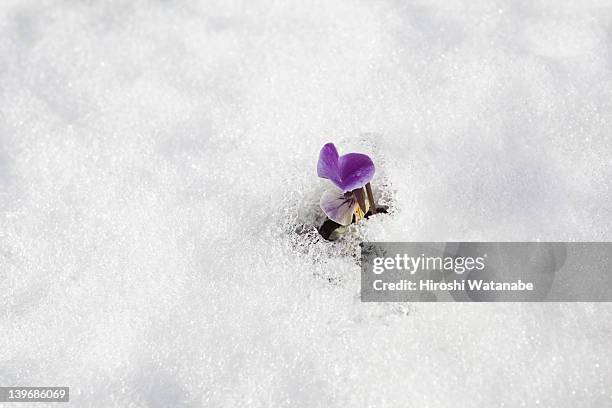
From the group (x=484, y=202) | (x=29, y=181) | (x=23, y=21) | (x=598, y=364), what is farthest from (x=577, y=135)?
(x=23, y=21)

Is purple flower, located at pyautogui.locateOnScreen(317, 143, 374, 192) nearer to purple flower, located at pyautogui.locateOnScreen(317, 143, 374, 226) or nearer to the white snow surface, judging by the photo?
purple flower, located at pyautogui.locateOnScreen(317, 143, 374, 226)

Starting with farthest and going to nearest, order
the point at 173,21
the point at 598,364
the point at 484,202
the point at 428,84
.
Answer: the point at 173,21 → the point at 428,84 → the point at 484,202 → the point at 598,364

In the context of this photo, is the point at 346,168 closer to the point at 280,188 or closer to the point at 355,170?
the point at 355,170

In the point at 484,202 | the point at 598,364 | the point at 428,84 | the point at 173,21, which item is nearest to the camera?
the point at 598,364

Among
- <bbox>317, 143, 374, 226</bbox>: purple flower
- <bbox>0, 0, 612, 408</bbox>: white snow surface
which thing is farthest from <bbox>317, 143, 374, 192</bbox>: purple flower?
<bbox>0, 0, 612, 408</bbox>: white snow surface

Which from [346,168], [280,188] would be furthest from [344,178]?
[280,188]

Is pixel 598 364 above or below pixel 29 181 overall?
below

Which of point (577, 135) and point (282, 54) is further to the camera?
point (282, 54)

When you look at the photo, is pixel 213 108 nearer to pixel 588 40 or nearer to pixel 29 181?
pixel 29 181
